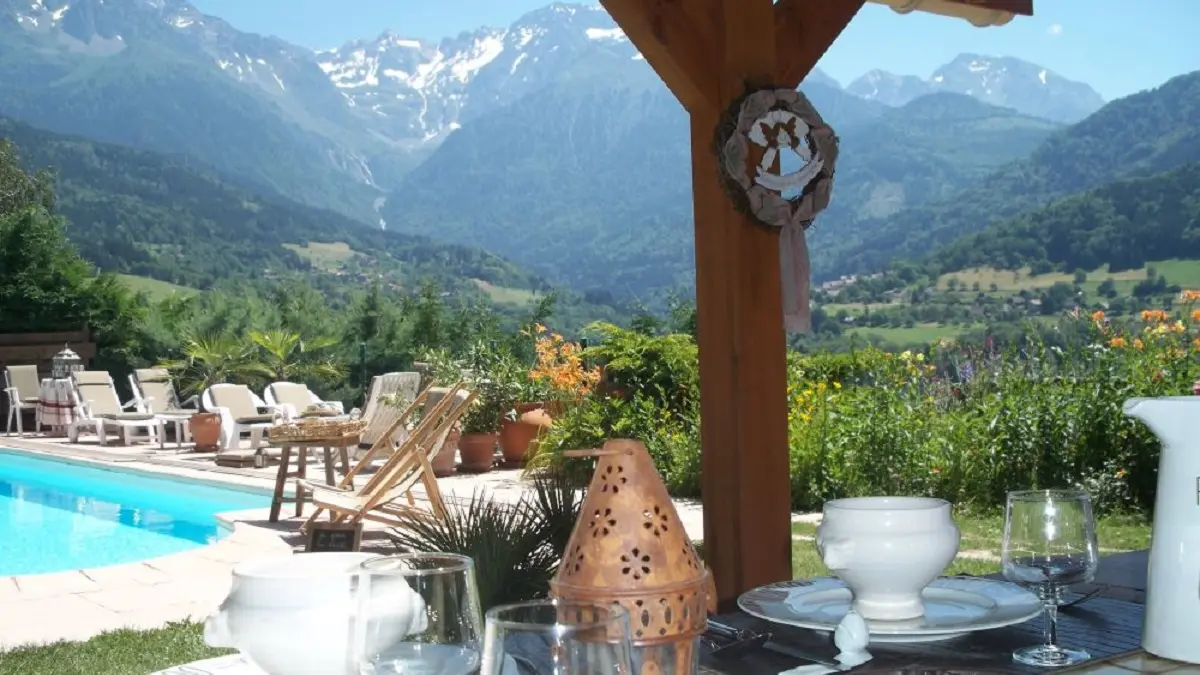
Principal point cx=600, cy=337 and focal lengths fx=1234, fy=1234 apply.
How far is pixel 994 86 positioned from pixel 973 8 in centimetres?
14601

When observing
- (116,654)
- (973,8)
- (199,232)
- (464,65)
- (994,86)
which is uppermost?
(464,65)

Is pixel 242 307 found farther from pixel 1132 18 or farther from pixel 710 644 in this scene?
pixel 1132 18

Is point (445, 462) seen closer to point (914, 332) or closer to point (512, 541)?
point (512, 541)

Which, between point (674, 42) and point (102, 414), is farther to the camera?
point (102, 414)

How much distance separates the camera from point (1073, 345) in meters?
6.75

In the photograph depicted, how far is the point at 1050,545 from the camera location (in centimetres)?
129

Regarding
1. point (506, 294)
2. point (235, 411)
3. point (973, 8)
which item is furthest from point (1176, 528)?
point (506, 294)

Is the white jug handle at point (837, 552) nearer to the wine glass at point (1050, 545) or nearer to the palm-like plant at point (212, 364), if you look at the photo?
the wine glass at point (1050, 545)

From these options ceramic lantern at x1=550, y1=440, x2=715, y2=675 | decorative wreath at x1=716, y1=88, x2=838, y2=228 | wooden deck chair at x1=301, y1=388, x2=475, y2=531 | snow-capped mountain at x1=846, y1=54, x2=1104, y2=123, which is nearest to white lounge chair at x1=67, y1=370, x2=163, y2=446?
wooden deck chair at x1=301, y1=388, x2=475, y2=531

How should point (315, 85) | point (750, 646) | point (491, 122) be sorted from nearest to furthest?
point (750, 646), point (491, 122), point (315, 85)

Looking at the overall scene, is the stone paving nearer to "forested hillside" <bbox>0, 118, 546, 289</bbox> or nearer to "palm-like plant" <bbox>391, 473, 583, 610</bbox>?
"palm-like plant" <bbox>391, 473, 583, 610</bbox>

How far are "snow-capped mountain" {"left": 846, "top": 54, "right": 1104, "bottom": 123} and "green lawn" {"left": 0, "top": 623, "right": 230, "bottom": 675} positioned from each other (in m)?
134

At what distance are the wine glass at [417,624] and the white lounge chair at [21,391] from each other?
14.8 m

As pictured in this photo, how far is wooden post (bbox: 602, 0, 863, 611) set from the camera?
352 cm
